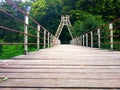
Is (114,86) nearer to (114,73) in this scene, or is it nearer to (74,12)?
(114,73)

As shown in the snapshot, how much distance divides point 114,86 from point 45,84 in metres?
0.51

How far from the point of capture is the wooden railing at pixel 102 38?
623 centimetres

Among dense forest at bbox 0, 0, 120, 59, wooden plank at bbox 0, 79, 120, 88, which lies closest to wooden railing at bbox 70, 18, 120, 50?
wooden plank at bbox 0, 79, 120, 88

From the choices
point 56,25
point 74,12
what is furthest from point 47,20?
point 74,12

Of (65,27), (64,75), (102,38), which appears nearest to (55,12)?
(65,27)

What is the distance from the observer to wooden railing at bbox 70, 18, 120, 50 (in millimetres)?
6227

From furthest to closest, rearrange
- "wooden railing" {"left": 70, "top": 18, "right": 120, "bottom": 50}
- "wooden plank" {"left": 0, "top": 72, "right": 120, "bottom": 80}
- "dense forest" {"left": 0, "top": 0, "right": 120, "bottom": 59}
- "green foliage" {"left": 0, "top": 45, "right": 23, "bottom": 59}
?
"dense forest" {"left": 0, "top": 0, "right": 120, "bottom": 59} < "green foliage" {"left": 0, "top": 45, "right": 23, "bottom": 59} < "wooden railing" {"left": 70, "top": 18, "right": 120, "bottom": 50} < "wooden plank" {"left": 0, "top": 72, "right": 120, "bottom": 80}

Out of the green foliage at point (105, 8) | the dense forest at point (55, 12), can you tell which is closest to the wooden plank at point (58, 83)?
the dense forest at point (55, 12)

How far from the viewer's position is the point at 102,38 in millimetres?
16547

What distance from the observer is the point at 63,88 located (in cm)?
173

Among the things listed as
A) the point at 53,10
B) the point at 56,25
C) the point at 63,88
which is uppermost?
the point at 53,10

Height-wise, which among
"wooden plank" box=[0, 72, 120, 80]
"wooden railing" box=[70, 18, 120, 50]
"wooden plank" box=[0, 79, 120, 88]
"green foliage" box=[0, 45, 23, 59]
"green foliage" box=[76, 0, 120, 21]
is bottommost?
"green foliage" box=[0, 45, 23, 59]

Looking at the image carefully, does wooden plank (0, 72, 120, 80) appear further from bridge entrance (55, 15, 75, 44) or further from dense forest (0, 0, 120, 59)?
bridge entrance (55, 15, 75, 44)

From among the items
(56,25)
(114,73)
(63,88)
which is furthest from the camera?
(56,25)
